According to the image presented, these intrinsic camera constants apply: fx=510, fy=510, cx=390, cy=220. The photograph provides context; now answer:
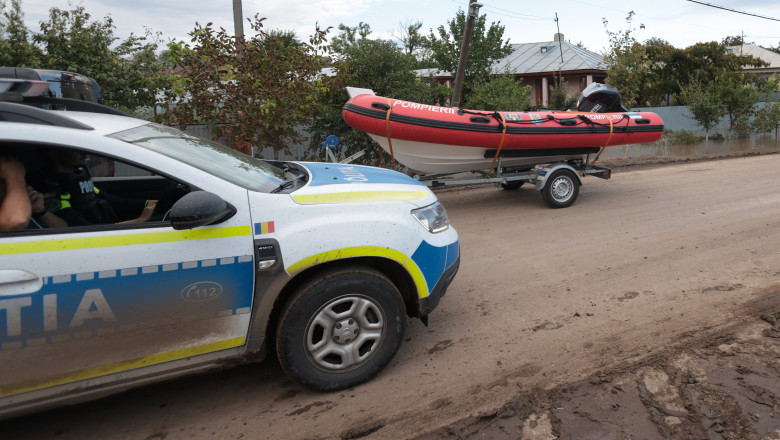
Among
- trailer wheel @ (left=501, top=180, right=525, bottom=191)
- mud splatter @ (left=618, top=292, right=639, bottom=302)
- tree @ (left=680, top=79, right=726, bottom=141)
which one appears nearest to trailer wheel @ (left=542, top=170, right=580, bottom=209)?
trailer wheel @ (left=501, top=180, right=525, bottom=191)

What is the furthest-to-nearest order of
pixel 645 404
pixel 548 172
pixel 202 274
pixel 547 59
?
pixel 547 59
pixel 548 172
pixel 645 404
pixel 202 274

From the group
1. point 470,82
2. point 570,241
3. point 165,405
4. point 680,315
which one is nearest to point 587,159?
point 570,241

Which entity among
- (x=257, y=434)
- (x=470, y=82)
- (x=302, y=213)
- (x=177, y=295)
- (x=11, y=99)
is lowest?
(x=257, y=434)

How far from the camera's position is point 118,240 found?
252cm

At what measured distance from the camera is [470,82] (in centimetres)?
2706

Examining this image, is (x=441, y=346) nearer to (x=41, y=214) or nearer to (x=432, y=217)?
(x=432, y=217)

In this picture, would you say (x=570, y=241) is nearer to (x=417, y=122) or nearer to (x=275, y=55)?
(x=417, y=122)

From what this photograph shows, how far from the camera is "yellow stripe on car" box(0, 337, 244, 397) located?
242cm

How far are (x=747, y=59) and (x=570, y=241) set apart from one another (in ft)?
97.2

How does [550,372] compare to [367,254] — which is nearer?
[367,254]

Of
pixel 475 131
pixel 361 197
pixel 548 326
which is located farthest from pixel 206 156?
pixel 475 131

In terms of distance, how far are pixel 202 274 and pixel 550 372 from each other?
7.39 feet

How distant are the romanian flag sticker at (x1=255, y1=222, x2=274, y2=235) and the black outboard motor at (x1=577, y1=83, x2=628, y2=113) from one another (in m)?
8.12

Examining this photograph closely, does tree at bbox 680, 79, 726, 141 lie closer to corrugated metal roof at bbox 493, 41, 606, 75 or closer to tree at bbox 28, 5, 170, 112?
corrugated metal roof at bbox 493, 41, 606, 75
